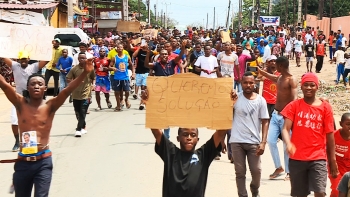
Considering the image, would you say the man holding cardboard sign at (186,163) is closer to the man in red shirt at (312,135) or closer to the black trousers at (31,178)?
the black trousers at (31,178)

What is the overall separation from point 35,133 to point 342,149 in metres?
3.25

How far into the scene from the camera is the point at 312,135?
6281 mm

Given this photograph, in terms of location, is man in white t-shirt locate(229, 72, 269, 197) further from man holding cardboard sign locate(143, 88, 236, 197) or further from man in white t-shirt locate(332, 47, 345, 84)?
man in white t-shirt locate(332, 47, 345, 84)

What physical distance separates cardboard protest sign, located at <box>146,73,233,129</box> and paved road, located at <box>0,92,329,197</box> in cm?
292

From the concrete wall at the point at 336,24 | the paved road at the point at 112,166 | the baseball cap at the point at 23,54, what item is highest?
the concrete wall at the point at 336,24

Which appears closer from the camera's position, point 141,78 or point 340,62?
point 141,78

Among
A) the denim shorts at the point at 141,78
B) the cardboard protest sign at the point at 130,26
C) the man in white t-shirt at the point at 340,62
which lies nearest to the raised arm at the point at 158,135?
the denim shorts at the point at 141,78

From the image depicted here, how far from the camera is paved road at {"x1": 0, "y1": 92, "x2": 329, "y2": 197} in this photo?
26.6 ft

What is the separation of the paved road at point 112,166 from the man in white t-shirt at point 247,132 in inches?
37.9

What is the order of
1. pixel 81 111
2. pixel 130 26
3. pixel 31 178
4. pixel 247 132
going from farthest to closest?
→ pixel 130 26 < pixel 81 111 < pixel 247 132 < pixel 31 178

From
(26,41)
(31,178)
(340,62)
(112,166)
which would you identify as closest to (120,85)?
(112,166)

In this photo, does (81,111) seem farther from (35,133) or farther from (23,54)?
(35,133)

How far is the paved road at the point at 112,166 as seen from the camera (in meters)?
8.10

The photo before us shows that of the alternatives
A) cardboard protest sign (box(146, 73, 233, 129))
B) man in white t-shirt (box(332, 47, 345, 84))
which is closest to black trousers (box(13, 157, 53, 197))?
cardboard protest sign (box(146, 73, 233, 129))
